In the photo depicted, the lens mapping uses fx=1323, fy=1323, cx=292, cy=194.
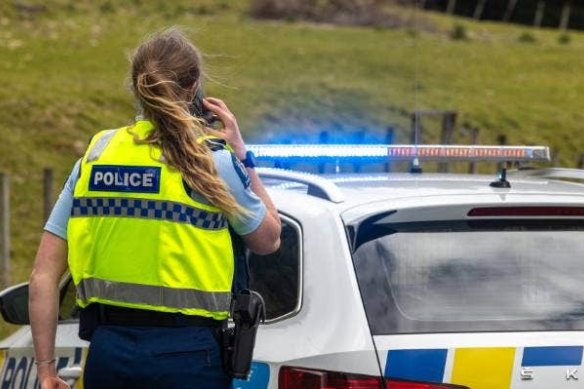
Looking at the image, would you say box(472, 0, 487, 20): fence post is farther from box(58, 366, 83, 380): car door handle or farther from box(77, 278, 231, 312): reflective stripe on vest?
box(77, 278, 231, 312): reflective stripe on vest

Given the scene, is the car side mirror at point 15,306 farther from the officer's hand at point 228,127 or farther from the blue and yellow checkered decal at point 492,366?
the blue and yellow checkered decal at point 492,366

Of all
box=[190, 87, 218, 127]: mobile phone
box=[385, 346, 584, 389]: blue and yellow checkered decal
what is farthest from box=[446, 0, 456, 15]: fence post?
box=[190, 87, 218, 127]: mobile phone

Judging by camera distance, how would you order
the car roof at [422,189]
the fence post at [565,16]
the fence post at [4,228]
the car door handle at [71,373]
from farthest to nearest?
the fence post at [565,16] → the fence post at [4,228] → the car door handle at [71,373] → the car roof at [422,189]

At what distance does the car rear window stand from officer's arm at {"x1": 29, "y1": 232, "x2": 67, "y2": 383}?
0.79 meters

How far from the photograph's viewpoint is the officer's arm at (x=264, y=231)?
314cm

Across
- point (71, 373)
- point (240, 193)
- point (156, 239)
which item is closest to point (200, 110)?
point (240, 193)

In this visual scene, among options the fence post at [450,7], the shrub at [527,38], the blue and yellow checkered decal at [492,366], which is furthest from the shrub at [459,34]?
the blue and yellow checkered decal at [492,366]

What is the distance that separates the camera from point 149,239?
10.0 ft

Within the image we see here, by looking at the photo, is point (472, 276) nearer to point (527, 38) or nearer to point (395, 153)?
point (395, 153)

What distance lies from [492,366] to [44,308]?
3.63 ft

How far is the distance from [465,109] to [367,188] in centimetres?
1627

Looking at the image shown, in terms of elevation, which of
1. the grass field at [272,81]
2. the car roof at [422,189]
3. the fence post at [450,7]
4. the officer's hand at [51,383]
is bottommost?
the officer's hand at [51,383]

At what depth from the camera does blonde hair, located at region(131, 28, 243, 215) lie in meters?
3.04

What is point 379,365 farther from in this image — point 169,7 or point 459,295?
point 169,7
